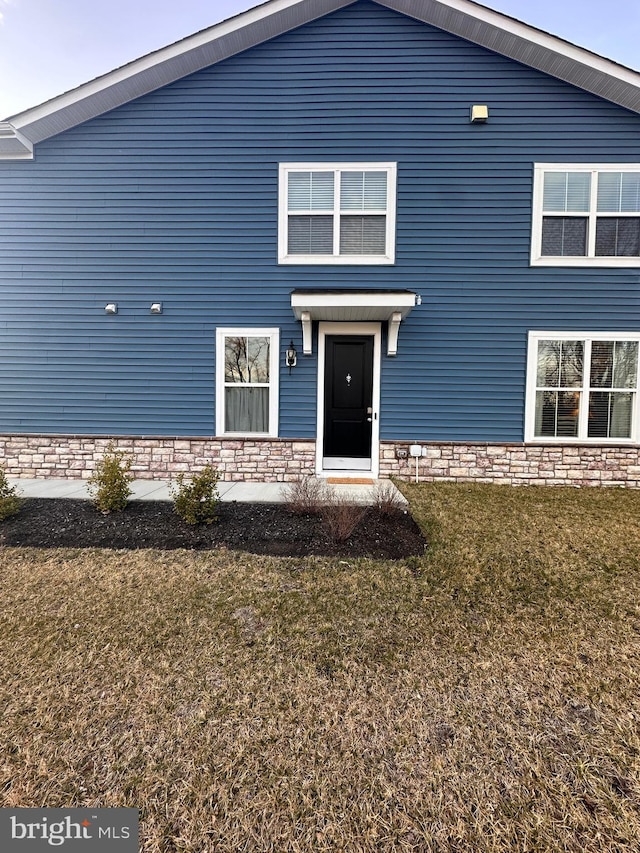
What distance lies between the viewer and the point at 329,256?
256 inches

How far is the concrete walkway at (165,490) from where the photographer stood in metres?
5.61

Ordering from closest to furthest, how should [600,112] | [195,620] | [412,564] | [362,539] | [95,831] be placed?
[95,831] < [195,620] < [412,564] < [362,539] < [600,112]

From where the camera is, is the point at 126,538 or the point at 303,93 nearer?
the point at 126,538

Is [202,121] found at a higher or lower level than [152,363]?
higher

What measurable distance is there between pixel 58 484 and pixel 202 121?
271 inches

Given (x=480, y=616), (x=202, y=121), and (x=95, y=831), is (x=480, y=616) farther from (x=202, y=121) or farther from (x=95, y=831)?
(x=202, y=121)

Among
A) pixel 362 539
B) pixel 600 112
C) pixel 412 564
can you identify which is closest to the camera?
pixel 412 564

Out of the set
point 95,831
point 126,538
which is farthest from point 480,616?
point 126,538

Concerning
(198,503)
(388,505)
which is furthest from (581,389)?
(198,503)

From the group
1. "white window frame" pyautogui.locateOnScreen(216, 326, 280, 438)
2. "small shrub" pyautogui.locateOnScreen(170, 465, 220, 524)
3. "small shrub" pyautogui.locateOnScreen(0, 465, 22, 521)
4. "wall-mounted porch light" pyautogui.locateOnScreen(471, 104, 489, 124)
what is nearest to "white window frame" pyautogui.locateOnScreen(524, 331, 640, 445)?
"wall-mounted porch light" pyautogui.locateOnScreen(471, 104, 489, 124)

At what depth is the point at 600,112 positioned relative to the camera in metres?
6.28

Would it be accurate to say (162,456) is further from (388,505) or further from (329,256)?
(329,256)

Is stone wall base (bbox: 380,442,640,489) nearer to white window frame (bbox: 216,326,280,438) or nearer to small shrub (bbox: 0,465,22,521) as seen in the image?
white window frame (bbox: 216,326,280,438)

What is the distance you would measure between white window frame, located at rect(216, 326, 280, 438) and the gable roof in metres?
4.42
